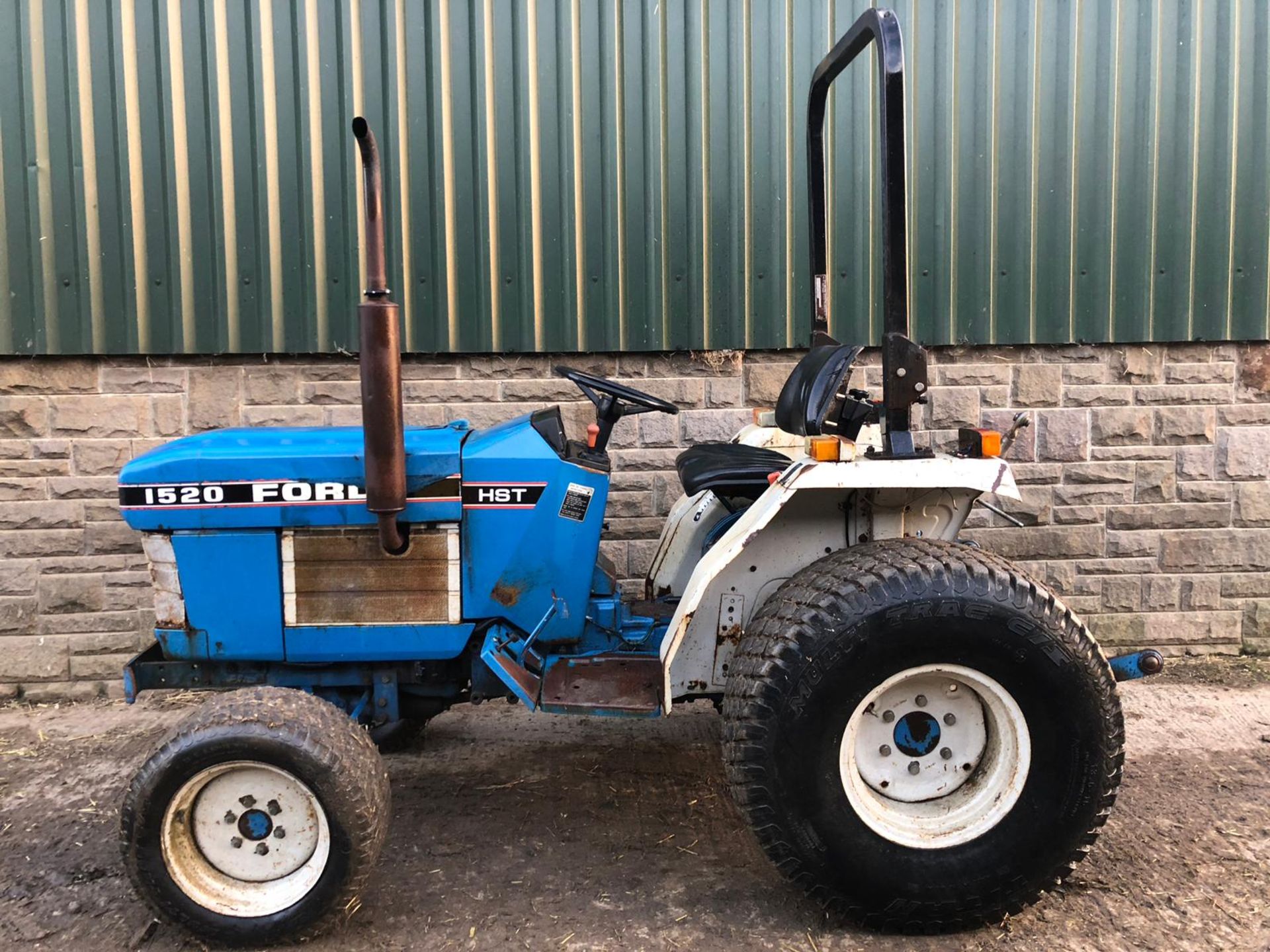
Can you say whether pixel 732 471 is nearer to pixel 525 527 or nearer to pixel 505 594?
pixel 525 527

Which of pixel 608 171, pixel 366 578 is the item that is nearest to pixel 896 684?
pixel 366 578

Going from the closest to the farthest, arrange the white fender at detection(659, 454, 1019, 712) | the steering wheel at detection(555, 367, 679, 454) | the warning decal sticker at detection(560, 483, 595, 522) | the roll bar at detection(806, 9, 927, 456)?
the roll bar at detection(806, 9, 927, 456) < the white fender at detection(659, 454, 1019, 712) < the warning decal sticker at detection(560, 483, 595, 522) < the steering wheel at detection(555, 367, 679, 454)

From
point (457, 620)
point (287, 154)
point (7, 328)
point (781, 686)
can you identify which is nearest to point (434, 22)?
point (287, 154)

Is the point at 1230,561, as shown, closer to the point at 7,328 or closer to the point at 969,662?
the point at 969,662

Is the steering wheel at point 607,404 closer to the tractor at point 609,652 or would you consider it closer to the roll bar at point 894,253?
the tractor at point 609,652

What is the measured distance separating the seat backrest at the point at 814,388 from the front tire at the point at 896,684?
1.74ft

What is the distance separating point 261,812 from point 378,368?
1.26 m

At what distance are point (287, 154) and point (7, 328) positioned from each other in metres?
1.54

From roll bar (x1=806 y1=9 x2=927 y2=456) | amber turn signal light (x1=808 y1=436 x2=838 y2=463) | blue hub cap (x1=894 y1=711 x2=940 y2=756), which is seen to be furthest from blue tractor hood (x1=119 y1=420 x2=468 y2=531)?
blue hub cap (x1=894 y1=711 x2=940 y2=756)

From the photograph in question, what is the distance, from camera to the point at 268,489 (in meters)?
3.00

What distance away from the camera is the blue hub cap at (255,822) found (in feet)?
8.76

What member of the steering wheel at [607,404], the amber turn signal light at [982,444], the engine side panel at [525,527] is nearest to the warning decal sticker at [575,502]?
the engine side panel at [525,527]

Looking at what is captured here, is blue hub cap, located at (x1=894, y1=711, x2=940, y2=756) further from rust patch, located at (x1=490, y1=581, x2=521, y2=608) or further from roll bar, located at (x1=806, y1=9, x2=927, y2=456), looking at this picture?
rust patch, located at (x1=490, y1=581, x2=521, y2=608)

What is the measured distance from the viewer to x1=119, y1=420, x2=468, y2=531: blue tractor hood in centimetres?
299
